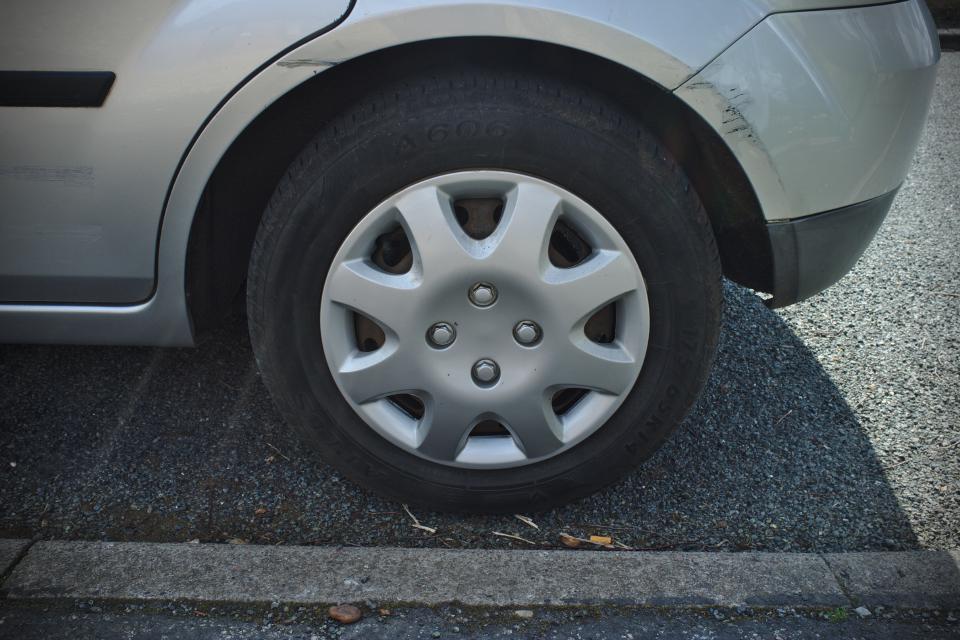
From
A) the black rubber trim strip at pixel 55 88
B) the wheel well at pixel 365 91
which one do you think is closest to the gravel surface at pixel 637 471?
the wheel well at pixel 365 91

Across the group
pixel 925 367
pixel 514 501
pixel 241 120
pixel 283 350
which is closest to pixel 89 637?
pixel 283 350

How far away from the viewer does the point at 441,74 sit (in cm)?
161

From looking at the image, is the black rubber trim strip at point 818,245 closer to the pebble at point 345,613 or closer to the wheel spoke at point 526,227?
the wheel spoke at point 526,227

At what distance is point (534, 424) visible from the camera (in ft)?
5.71

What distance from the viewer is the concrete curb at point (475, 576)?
1.61 m

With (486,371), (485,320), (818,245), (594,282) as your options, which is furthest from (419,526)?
(818,245)

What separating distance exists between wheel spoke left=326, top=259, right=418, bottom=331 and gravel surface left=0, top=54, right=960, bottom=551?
55 centimetres

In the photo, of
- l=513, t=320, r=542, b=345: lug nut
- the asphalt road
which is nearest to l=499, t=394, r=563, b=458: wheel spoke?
l=513, t=320, r=542, b=345: lug nut

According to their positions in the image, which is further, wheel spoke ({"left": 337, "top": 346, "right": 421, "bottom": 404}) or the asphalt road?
wheel spoke ({"left": 337, "top": 346, "right": 421, "bottom": 404})

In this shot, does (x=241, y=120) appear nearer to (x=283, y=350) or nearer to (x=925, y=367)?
(x=283, y=350)

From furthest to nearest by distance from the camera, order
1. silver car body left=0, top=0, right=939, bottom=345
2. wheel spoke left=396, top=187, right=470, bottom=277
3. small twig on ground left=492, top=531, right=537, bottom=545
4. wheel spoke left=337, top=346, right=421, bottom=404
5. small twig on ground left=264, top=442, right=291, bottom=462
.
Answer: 1. small twig on ground left=264, top=442, right=291, bottom=462
2. small twig on ground left=492, top=531, right=537, bottom=545
3. wheel spoke left=337, top=346, right=421, bottom=404
4. wheel spoke left=396, top=187, right=470, bottom=277
5. silver car body left=0, top=0, right=939, bottom=345

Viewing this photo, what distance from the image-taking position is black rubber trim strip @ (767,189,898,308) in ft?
5.38

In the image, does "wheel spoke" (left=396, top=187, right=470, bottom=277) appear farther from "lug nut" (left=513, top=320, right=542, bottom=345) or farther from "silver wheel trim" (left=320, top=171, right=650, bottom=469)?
"lug nut" (left=513, top=320, right=542, bottom=345)

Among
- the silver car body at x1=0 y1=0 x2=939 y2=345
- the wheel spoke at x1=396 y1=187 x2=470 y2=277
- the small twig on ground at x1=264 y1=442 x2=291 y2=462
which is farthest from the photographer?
the small twig on ground at x1=264 y1=442 x2=291 y2=462
